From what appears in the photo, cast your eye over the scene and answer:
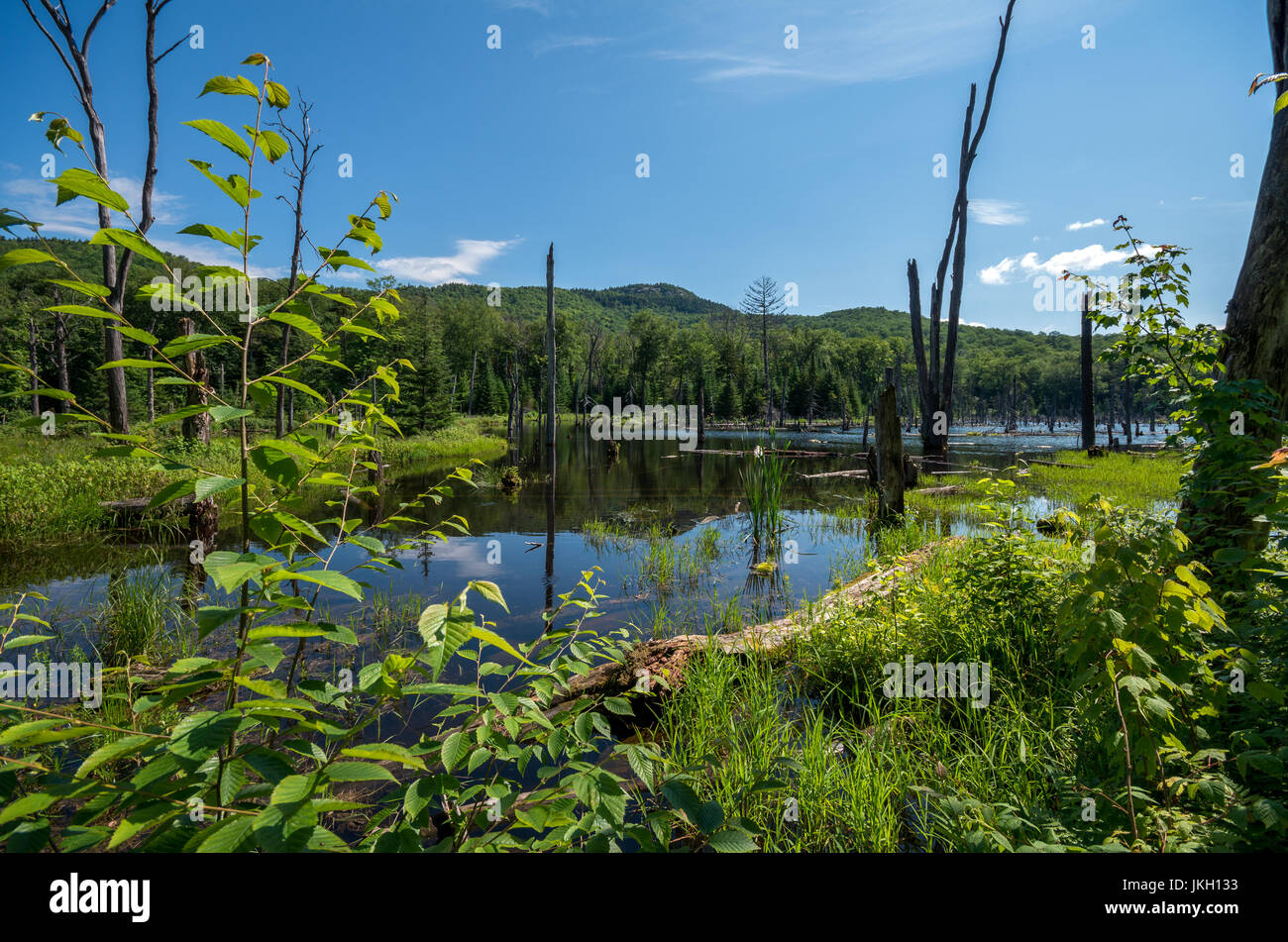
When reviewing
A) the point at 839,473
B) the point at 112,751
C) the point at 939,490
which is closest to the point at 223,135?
the point at 112,751

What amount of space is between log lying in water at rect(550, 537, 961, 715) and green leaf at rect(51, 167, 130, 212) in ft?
10.2

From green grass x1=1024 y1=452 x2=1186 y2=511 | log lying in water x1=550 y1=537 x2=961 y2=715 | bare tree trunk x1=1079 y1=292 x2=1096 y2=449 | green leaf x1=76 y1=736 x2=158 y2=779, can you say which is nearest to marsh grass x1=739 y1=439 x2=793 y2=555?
log lying in water x1=550 y1=537 x2=961 y2=715

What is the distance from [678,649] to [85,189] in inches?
165

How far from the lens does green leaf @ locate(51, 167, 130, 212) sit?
106 centimetres

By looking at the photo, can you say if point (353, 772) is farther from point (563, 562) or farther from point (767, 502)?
point (767, 502)

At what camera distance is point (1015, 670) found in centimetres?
388

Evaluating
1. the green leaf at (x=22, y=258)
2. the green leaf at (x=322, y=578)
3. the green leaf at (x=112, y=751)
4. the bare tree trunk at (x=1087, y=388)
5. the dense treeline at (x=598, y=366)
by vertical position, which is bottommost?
the green leaf at (x=112, y=751)

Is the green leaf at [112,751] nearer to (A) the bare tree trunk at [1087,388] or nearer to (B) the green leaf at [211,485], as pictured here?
(B) the green leaf at [211,485]

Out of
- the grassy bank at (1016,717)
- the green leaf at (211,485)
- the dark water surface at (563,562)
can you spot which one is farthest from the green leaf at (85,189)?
→ the dark water surface at (563,562)

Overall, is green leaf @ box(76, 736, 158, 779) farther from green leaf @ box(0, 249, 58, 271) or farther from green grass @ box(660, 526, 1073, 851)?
green grass @ box(660, 526, 1073, 851)

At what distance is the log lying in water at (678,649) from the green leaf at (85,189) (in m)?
3.10

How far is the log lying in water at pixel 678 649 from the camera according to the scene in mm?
4184
